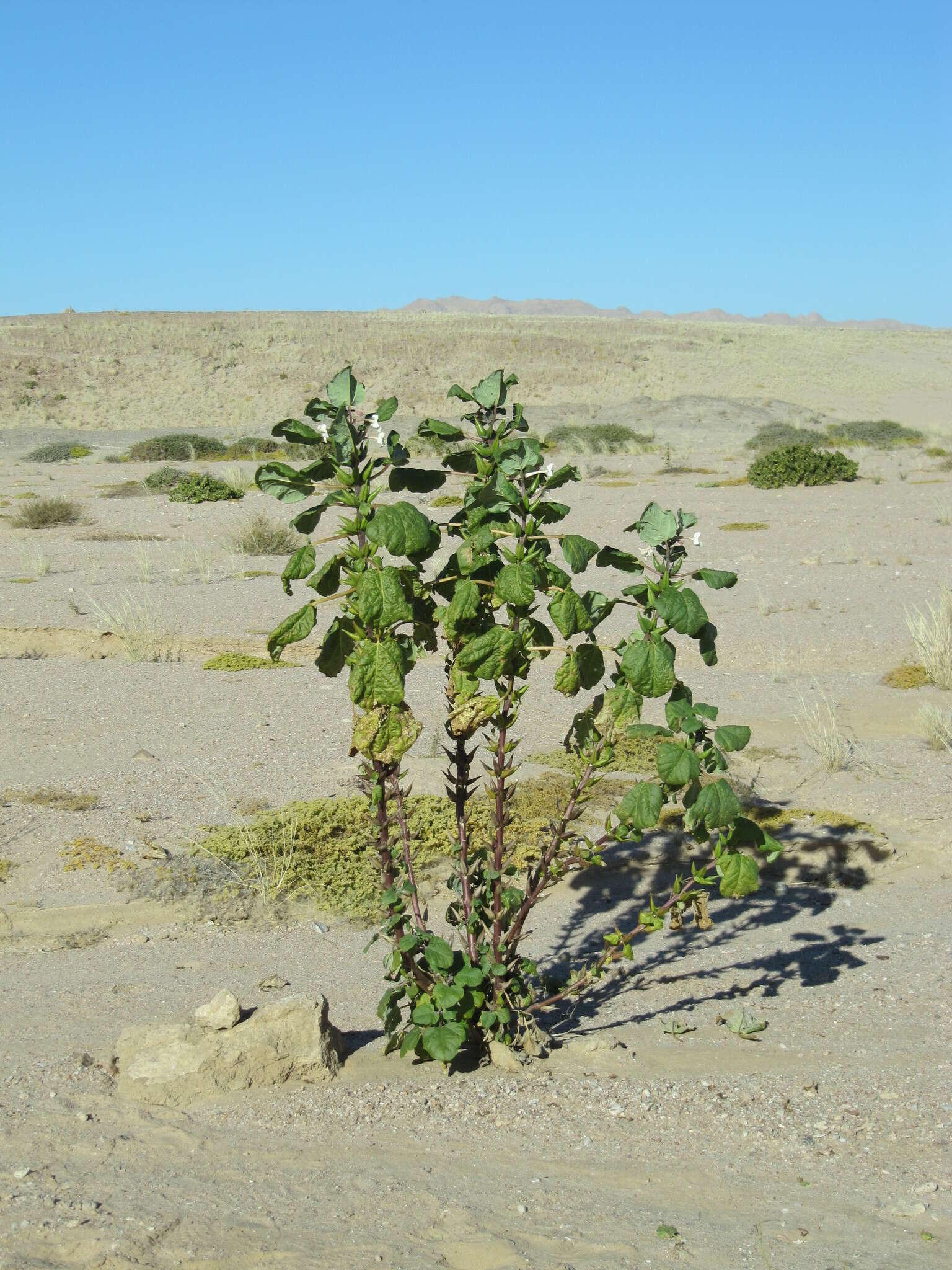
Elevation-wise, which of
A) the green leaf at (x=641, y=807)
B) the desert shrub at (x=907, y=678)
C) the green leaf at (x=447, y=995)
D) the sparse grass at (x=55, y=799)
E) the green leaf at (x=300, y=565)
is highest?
the green leaf at (x=300, y=565)

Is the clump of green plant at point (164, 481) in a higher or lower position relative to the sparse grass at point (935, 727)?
higher

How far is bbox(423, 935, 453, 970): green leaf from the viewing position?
329 cm

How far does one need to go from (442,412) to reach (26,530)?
2396 centimetres

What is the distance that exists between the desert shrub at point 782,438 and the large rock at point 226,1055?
23.4 metres

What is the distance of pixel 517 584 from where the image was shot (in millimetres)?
2896

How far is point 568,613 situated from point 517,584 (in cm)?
17

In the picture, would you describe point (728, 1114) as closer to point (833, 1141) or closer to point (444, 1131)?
A: point (833, 1141)

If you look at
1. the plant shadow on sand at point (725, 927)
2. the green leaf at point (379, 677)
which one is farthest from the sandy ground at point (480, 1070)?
the green leaf at point (379, 677)

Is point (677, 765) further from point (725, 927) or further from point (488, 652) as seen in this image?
point (725, 927)

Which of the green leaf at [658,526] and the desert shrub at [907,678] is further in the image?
the desert shrub at [907,678]

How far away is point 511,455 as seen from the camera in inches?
120

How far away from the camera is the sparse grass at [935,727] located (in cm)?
675

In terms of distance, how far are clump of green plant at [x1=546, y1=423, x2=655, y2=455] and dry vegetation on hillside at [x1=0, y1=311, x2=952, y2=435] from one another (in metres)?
6.86

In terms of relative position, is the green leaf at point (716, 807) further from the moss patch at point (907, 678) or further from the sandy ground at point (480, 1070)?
the moss patch at point (907, 678)
